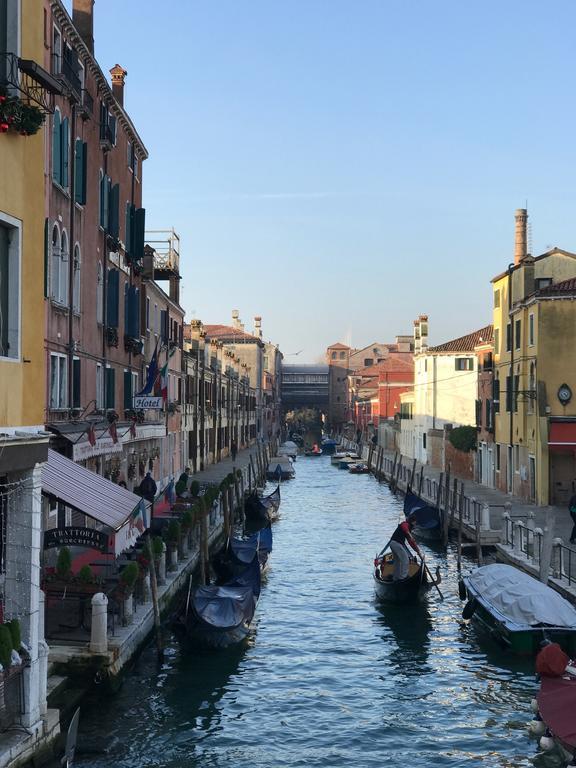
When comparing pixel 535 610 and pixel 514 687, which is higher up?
pixel 535 610

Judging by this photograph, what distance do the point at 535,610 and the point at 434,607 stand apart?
219 inches

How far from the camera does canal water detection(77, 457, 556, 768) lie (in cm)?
1255

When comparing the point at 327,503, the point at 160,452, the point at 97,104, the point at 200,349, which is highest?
the point at 97,104

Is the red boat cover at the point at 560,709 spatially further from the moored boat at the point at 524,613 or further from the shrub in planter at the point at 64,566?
the shrub in planter at the point at 64,566

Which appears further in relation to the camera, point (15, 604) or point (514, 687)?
point (514, 687)

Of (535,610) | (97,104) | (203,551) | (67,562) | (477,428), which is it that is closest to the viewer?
(67,562)

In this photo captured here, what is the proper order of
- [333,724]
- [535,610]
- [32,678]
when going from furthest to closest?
[535,610], [333,724], [32,678]

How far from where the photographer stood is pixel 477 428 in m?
45.6

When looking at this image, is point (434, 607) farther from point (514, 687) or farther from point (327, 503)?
point (327, 503)

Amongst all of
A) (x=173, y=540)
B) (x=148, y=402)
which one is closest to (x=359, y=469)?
(x=148, y=402)

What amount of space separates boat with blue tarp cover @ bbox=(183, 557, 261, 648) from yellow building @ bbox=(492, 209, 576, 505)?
17.4 meters

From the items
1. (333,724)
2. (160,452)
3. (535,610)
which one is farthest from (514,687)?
(160,452)

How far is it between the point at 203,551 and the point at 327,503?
25767mm

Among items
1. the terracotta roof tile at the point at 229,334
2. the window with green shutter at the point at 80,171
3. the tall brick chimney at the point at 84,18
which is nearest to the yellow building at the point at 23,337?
the window with green shutter at the point at 80,171
